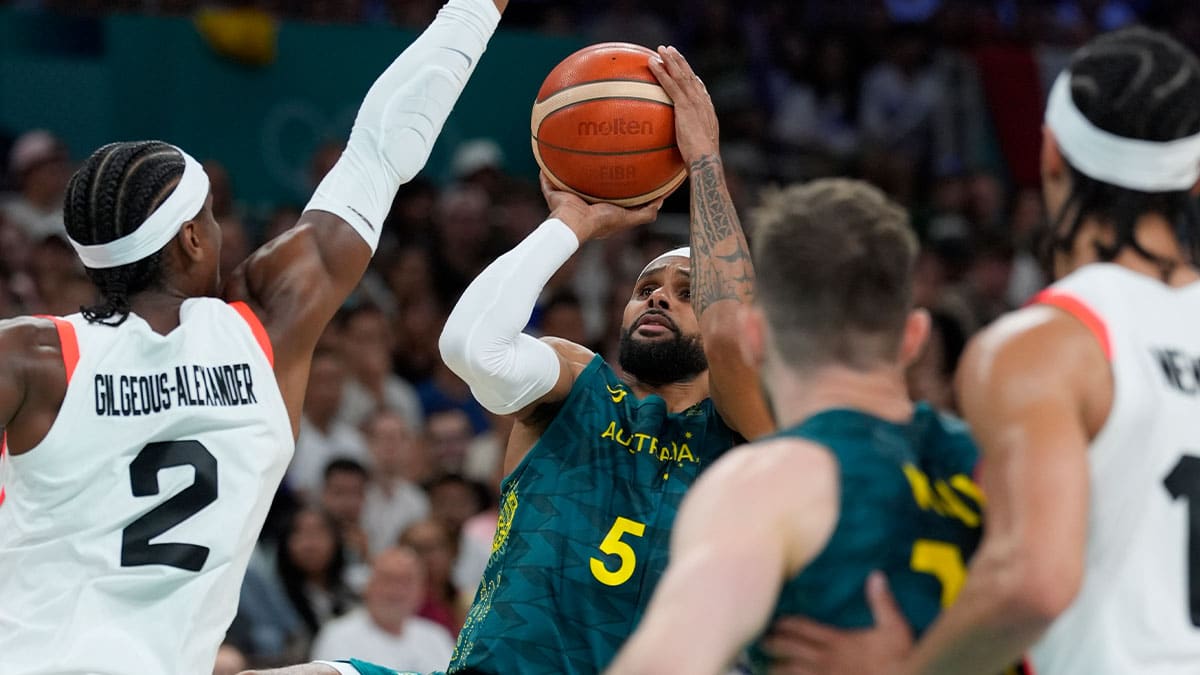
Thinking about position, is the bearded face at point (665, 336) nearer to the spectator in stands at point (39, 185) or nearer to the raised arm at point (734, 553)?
the raised arm at point (734, 553)

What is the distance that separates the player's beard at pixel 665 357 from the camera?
4.86 m

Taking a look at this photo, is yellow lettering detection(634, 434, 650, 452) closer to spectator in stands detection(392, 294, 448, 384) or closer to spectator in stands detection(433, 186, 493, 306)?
spectator in stands detection(392, 294, 448, 384)

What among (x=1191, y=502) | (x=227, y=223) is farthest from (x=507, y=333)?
(x=227, y=223)

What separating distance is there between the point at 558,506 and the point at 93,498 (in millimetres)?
1346

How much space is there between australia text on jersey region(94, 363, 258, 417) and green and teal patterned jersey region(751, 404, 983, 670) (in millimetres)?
1691

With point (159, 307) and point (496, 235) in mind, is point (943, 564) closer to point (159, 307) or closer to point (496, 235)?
point (159, 307)

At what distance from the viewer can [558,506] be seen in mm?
4582

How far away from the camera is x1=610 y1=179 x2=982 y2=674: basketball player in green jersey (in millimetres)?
2695

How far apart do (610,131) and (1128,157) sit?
205 centimetres

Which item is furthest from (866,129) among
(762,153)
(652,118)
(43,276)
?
(652,118)

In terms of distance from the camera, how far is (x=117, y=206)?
4.04 meters

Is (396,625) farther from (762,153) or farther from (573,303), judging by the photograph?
(762,153)

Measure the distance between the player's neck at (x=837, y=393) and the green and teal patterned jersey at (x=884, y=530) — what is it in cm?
3

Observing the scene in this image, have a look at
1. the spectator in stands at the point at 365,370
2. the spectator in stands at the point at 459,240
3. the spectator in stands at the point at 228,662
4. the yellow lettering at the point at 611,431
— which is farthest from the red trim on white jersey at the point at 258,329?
the spectator in stands at the point at 459,240
